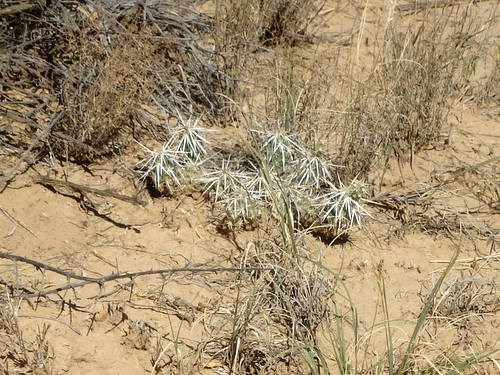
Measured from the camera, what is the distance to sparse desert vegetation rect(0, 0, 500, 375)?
3266 mm

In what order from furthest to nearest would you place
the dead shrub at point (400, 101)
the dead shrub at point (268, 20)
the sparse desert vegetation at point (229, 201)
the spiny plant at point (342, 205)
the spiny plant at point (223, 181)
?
1. the dead shrub at point (268, 20)
2. the dead shrub at point (400, 101)
3. the spiny plant at point (223, 181)
4. the spiny plant at point (342, 205)
5. the sparse desert vegetation at point (229, 201)

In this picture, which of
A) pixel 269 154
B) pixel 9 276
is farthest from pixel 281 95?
pixel 9 276

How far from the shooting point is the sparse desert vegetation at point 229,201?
10.7 feet

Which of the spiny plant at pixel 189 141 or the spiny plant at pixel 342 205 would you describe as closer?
the spiny plant at pixel 342 205

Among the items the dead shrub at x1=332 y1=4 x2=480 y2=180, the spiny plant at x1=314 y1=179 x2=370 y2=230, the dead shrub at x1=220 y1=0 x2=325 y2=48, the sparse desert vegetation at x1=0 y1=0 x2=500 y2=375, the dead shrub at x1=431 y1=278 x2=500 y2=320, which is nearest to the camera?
the sparse desert vegetation at x1=0 y1=0 x2=500 y2=375

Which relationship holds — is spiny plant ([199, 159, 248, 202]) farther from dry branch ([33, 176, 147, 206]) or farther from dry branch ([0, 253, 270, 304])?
dry branch ([0, 253, 270, 304])

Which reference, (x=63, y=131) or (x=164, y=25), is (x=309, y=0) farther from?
(x=63, y=131)

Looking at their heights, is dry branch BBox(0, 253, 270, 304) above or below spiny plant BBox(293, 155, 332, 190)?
below

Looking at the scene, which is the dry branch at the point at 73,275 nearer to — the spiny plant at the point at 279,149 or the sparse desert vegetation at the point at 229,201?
the sparse desert vegetation at the point at 229,201

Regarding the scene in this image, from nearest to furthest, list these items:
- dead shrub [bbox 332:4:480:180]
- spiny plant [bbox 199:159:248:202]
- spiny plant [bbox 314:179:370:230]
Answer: spiny plant [bbox 314:179:370:230] → spiny plant [bbox 199:159:248:202] → dead shrub [bbox 332:4:480:180]

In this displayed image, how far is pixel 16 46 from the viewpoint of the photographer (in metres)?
4.25

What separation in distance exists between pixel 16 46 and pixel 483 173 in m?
2.79

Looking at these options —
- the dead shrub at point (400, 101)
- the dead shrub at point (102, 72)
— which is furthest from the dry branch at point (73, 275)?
the dead shrub at point (400, 101)

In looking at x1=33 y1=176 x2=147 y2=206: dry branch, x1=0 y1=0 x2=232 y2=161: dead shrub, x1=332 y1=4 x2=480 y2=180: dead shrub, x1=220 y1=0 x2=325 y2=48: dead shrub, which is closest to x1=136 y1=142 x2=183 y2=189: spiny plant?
x1=33 y1=176 x2=147 y2=206: dry branch
